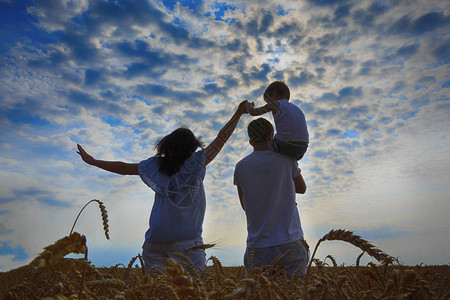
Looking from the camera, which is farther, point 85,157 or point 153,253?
point 85,157

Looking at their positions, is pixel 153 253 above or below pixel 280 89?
below

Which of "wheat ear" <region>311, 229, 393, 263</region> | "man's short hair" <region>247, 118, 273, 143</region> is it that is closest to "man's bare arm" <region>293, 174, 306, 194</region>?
"man's short hair" <region>247, 118, 273, 143</region>

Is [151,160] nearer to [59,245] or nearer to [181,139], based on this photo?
[181,139]

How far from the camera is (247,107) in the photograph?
14.8ft

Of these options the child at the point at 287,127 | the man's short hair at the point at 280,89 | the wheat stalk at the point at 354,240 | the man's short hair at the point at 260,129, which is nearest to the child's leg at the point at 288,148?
the child at the point at 287,127

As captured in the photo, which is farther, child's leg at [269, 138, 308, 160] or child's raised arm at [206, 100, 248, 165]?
child's raised arm at [206, 100, 248, 165]

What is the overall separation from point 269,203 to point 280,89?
1690mm

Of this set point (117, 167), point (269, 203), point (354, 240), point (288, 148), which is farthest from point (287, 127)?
point (354, 240)

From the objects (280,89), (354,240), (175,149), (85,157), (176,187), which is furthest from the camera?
(85,157)

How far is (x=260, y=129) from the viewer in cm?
434

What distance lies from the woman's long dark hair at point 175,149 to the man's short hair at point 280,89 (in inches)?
52.5

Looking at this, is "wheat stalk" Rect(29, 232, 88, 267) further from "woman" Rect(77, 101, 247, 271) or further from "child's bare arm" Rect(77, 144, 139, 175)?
"child's bare arm" Rect(77, 144, 139, 175)

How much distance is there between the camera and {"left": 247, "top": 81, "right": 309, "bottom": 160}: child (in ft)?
13.5

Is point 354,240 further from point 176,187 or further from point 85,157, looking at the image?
point 85,157
